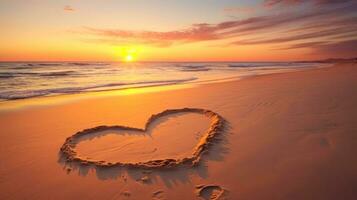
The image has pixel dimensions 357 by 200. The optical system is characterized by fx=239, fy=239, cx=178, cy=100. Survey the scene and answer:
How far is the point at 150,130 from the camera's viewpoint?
546cm

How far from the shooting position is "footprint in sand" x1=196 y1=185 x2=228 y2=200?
3008 millimetres

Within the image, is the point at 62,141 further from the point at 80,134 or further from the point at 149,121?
the point at 149,121

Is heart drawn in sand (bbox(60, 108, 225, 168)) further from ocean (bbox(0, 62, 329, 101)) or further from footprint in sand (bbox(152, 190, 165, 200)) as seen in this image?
ocean (bbox(0, 62, 329, 101))

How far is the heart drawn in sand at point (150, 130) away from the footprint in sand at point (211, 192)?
0.60 meters

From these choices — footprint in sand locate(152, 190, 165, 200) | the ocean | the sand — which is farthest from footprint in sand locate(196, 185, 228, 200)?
the ocean

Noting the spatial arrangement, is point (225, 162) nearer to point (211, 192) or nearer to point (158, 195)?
point (211, 192)

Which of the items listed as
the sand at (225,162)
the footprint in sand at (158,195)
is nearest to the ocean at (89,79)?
the sand at (225,162)

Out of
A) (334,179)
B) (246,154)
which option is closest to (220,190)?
(246,154)

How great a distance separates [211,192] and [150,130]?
2.63 m

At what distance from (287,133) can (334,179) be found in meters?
1.69

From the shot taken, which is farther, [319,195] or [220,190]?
[220,190]

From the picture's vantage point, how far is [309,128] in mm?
4980

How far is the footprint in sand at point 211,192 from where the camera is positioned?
301cm

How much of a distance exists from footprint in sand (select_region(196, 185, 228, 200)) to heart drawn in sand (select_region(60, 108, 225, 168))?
1.98 feet
